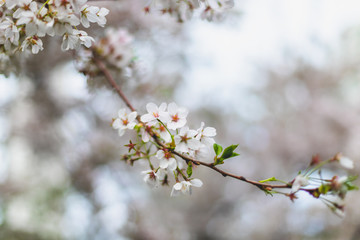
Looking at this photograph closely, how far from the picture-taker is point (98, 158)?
2.63m

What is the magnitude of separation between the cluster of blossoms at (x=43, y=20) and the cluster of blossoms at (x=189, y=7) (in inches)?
11.8

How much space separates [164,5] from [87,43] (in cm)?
40

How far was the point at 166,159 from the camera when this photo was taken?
645mm

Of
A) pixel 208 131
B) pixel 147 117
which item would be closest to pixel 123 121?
pixel 147 117

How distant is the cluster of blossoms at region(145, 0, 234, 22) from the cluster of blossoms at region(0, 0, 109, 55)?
300 mm

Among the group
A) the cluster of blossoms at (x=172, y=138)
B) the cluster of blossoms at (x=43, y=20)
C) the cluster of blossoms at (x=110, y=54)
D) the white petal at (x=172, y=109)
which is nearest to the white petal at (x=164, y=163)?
the cluster of blossoms at (x=172, y=138)

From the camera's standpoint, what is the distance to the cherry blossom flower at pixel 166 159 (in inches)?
25.0

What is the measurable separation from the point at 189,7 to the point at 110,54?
1.24 feet

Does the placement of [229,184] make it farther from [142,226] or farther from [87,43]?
[87,43]

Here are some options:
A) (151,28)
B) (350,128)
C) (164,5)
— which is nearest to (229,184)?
(350,128)

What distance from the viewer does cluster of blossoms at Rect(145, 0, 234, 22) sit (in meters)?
0.92

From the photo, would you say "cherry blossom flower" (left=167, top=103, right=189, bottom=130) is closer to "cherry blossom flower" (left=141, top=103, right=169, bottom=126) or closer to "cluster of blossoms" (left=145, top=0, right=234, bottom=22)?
"cherry blossom flower" (left=141, top=103, right=169, bottom=126)

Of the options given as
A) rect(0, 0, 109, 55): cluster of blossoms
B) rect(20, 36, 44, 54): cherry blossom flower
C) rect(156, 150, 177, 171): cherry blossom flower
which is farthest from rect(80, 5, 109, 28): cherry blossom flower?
rect(156, 150, 177, 171): cherry blossom flower

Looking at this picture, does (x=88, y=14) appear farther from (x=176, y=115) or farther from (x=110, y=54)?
(x=110, y=54)
